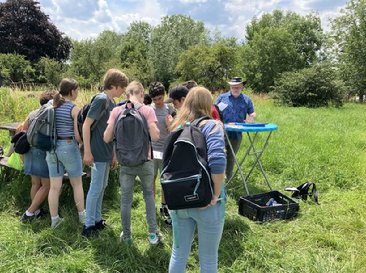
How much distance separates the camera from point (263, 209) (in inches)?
172

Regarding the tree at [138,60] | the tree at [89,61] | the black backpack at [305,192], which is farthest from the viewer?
the tree at [138,60]

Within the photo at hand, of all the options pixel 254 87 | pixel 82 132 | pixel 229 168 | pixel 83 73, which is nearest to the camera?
pixel 82 132

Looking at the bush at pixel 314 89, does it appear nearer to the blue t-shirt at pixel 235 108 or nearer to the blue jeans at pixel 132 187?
the blue t-shirt at pixel 235 108

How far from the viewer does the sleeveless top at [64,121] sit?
384 centimetres

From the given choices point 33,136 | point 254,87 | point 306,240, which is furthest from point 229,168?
point 254,87

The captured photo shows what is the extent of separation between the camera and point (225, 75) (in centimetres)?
3212

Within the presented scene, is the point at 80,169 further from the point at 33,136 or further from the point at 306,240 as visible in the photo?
the point at 306,240

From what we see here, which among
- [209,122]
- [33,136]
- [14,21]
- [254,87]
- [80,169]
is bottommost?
[254,87]

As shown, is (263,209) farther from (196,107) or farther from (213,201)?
(196,107)

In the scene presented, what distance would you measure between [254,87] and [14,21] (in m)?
26.6

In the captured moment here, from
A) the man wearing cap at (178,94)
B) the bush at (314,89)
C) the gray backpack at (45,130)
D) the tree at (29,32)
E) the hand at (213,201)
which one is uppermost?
the tree at (29,32)

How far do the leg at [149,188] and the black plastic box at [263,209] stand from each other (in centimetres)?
137

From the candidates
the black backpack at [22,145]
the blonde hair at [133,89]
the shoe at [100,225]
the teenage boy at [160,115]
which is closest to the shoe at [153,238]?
the teenage boy at [160,115]

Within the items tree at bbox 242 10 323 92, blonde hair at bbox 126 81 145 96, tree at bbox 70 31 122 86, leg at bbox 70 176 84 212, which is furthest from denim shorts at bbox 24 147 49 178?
tree at bbox 242 10 323 92
